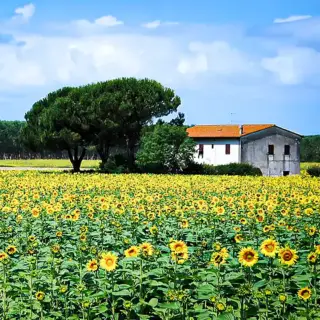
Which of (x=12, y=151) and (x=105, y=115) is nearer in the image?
(x=105, y=115)

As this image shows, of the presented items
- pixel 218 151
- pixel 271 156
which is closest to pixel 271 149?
pixel 271 156

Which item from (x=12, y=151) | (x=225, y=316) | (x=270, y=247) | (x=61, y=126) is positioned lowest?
(x=225, y=316)

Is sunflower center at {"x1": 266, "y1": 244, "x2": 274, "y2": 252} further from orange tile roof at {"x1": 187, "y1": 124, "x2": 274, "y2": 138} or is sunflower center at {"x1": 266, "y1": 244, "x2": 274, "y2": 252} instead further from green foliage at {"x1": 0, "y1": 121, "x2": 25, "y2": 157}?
green foliage at {"x1": 0, "y1": 121, "x2": 25, "y2": 157}

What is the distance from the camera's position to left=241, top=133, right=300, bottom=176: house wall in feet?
148

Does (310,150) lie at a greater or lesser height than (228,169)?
greater

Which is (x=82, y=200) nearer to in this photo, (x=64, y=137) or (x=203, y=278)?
(x=203, y=278)

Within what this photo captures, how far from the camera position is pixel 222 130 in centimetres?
4734

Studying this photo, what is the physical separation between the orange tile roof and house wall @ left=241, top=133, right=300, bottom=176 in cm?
90

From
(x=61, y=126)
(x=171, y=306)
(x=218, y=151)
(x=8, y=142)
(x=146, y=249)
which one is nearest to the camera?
(x=171, y=306)

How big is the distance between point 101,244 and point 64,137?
3633 centimetres

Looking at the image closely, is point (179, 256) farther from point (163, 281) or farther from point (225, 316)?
point (225, 316)

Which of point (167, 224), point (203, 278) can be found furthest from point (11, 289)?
point (167, 224)

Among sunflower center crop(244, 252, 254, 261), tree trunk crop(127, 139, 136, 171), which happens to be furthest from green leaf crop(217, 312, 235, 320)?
tree trunk crop(127, 139, 136, 171)

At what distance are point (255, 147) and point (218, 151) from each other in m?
2.77
